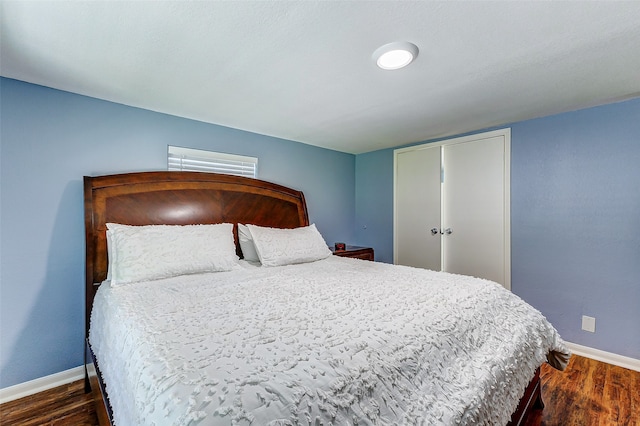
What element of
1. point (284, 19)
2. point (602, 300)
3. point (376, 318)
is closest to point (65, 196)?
point (284, 19)

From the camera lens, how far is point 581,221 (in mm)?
2508

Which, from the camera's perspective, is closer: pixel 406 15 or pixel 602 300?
pixel 406 15

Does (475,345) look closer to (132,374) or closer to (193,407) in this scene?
(193,407)

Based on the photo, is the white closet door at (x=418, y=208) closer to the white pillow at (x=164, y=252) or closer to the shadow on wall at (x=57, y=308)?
the white pillow at (x=164, y=252)

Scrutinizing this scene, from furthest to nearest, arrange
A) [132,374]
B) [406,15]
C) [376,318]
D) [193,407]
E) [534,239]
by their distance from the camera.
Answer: [534,239] → [406,15] → [376,318] → [132,374] → [193,407]

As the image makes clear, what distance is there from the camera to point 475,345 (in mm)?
1259

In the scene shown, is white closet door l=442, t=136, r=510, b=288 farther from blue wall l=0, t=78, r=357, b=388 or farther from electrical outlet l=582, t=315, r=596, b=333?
blue wall l=0, t=78, r=357, b=388

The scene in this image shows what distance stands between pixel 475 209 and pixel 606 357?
163cm

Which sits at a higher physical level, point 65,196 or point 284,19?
point 284,19

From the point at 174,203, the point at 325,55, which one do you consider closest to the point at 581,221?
the point at 325,55

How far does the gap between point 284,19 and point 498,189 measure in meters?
2.73

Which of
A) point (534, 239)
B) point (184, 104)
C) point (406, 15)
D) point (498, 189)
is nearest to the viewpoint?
point (406, 15)

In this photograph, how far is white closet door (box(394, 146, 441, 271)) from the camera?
3.49 meters

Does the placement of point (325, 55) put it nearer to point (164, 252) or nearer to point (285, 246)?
point (285, 246)
